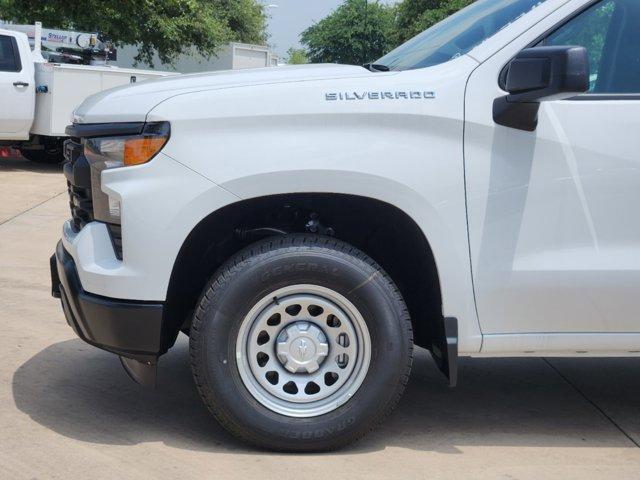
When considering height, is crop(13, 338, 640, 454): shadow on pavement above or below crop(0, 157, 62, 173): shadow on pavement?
above

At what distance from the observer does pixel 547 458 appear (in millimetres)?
4105

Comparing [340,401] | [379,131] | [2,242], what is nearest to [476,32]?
[379,131]

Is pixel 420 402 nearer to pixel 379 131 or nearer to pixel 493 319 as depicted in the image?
pixel 493 319

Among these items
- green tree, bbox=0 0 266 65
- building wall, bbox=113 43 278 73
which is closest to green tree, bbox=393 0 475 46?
building wall, bbox=113 43 278 73

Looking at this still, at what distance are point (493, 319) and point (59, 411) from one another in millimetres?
2010

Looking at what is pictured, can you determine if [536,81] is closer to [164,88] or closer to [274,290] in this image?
[274,290]

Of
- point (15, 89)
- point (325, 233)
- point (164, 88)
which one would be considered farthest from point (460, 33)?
point (15, 89)

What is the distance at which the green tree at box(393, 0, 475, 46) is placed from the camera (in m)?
52.1

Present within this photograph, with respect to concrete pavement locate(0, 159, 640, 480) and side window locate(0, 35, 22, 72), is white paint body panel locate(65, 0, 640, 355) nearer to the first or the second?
concrete pavement locate(0, 159, 640, 480)

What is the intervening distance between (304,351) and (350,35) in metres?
50.6

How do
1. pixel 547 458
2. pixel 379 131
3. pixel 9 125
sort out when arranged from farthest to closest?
1. pixel 9 125
2. pixel 547 458
3. pixel 379 131

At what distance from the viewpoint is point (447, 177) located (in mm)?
3836

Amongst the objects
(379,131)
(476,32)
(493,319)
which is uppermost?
(476,32)

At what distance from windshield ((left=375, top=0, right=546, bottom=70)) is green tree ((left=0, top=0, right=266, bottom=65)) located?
22702 millimetres
